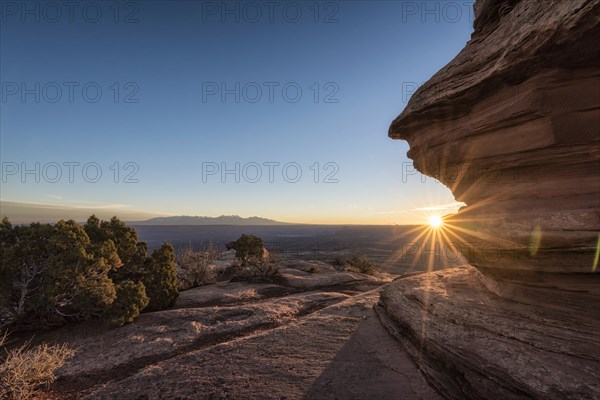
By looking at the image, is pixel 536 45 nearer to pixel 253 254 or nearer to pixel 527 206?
pixel 527 206

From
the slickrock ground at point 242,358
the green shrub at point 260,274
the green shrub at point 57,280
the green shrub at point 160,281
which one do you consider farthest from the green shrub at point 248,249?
the green shrub at point 57,280

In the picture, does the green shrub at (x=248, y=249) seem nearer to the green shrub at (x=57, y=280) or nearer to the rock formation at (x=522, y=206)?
the green shrub at (x=57, y=280)

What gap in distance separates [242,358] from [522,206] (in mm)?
8115

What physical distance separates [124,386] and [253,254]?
16175 mm

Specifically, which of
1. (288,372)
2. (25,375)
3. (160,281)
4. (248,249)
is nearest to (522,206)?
(288,372)

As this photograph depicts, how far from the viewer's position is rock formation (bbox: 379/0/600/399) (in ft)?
17.4

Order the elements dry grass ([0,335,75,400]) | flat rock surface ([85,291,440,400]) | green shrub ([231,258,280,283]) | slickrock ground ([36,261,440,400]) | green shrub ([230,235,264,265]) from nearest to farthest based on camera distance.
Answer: flat rock surface ([85,291,440,400]) → slickrock ground ([36,261,440,400]) → dry grass ([0,335,75,400]) → green shrub ([231,258,280,283]) → green shrub ([230,235,264,265])

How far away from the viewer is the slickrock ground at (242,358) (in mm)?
6285

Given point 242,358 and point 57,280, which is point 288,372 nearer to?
point 242,358

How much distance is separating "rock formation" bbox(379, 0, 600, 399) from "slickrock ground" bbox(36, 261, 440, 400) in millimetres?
1209

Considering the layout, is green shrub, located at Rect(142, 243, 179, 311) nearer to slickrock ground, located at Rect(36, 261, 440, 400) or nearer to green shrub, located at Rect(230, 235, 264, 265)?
slickrock ground, located at Rect(36, 261, 440, 400)

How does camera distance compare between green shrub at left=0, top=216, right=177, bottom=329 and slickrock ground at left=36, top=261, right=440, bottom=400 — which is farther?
green shrub at left=0, top=216, right=177, bottom=329

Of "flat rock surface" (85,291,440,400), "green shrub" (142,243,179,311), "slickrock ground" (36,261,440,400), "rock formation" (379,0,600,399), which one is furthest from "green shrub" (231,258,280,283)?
"rock formation" (379,0,600,399)

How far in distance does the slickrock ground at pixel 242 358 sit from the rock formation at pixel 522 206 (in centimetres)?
121
